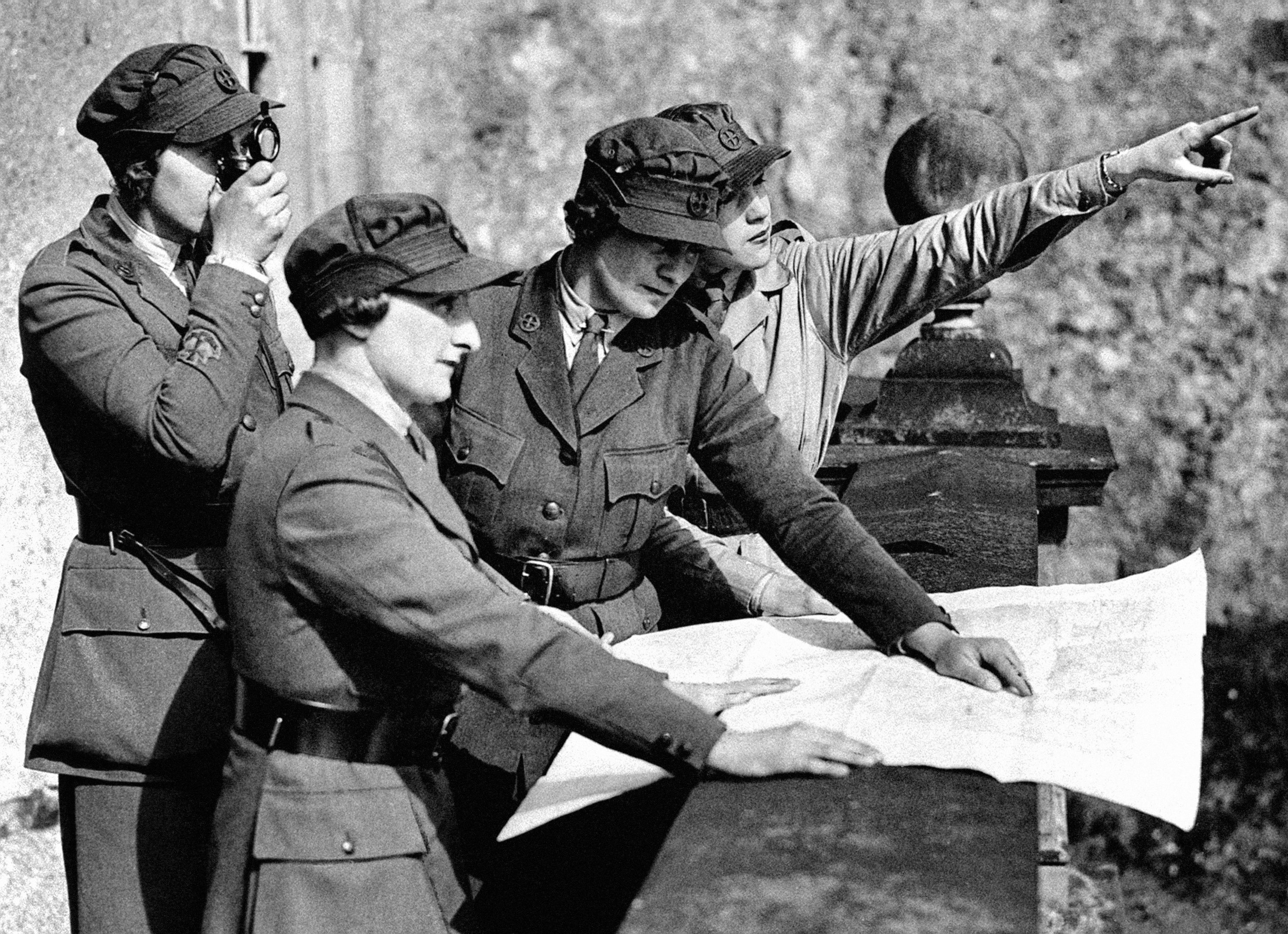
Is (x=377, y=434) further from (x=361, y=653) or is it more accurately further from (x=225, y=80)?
(x=225, y=80)

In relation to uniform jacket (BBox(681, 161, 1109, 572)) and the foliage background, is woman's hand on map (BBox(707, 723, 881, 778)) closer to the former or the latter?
uniform jacket (BBox(681, 161, 1109, 572))

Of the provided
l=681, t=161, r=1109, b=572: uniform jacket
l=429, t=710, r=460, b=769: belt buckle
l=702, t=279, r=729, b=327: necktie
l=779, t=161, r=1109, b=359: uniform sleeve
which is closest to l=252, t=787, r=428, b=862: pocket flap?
l=429, t=710, r=460, b=769: belt buckle

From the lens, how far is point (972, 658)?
2799 mm

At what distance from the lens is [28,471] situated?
201 inches

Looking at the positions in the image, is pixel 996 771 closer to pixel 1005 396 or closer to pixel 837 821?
pixel 837 821

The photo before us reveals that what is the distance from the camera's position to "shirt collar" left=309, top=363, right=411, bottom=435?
2.51 meters

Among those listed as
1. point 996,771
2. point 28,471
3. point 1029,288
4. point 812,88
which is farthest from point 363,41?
point 996,771

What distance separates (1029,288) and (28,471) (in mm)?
4789

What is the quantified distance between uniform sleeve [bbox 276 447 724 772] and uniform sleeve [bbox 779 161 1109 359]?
1655mm

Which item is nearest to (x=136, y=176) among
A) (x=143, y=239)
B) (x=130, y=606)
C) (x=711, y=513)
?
(x=143, y=239)

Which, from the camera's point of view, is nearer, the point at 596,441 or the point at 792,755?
the point at 792,755

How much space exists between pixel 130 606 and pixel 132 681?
12 centimetres

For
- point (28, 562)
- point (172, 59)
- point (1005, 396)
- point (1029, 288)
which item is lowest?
point (1029, 288)

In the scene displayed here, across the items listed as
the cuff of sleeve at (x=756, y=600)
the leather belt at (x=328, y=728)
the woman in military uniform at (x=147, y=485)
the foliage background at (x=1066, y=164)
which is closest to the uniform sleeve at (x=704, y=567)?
the cuff of sleeve at (x=756, y=600)
